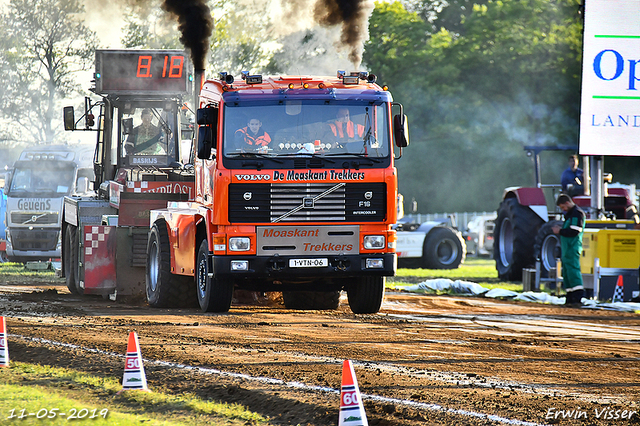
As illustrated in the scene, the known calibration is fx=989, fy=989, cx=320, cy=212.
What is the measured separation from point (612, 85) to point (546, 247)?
408cm

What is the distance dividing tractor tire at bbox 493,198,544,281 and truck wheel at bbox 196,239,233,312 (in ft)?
31.6

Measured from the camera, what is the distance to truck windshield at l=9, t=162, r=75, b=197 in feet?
94.3

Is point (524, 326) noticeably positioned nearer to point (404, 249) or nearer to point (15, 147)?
point (404, 249)

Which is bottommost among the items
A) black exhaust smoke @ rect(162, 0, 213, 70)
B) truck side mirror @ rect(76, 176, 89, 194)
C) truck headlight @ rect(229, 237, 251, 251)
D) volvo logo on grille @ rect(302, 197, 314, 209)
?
truck headlight @ rect(229, 237, 251, 251)

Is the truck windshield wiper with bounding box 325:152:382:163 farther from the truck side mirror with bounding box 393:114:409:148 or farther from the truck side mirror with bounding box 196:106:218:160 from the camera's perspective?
the truck side mirror with bounding box 196:106:218:160

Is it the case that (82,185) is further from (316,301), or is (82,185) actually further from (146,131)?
(316,301)

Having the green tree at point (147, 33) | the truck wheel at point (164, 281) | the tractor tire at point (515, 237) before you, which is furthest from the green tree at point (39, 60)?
the truck wheel at point (164, 281)

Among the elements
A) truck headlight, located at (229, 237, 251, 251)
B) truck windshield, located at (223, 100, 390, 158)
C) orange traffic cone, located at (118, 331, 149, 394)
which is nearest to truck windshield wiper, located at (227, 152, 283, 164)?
truck windshield, located at (223, 100, 390, 158)

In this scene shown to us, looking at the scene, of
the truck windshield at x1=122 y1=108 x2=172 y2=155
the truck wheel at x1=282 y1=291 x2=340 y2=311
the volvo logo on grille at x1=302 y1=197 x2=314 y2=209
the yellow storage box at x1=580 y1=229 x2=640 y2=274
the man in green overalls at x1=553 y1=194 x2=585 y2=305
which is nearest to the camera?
the volvo logo on grille at x1=302 y1=197 x2=314 y2=209

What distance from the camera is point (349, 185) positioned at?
12391 mm

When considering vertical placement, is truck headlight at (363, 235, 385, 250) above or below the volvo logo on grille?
below

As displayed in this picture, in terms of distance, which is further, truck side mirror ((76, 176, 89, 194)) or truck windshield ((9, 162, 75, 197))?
truck windshield ((9, 162, 75, 197))

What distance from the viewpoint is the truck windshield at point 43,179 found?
2873 centimetres

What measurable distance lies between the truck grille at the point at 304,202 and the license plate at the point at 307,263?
519 mm
